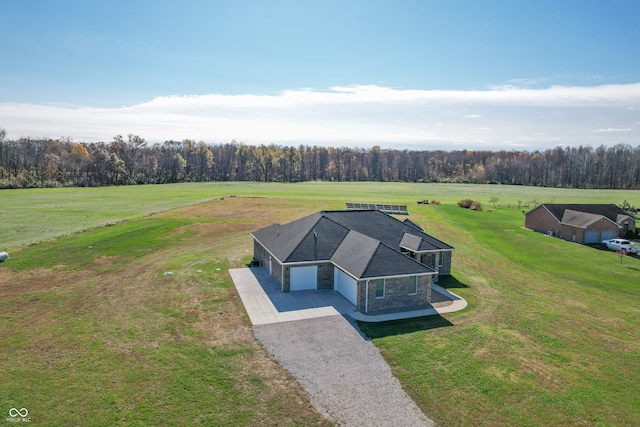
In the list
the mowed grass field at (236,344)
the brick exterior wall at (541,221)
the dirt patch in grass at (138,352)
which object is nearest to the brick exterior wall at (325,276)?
the dirt patch in grass at (138,352)

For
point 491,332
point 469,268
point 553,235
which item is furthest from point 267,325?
point 553,235

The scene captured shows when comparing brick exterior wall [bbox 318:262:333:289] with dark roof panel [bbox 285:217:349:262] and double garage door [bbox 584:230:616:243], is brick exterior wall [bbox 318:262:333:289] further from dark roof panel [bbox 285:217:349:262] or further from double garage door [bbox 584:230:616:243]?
double garage door [bbox 584:230:616:243]

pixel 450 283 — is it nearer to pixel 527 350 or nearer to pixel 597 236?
pixel 527 350

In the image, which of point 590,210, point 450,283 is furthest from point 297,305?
point 590,210

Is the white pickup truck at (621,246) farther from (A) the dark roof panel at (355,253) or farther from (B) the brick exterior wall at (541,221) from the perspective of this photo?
(A) the dark roof panel at (355,253)

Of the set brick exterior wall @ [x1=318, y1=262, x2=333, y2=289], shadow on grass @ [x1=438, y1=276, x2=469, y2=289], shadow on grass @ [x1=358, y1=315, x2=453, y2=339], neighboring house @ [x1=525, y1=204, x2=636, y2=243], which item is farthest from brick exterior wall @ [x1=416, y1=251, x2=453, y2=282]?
neighboring house @ [x1=525, y1=204, x2=636, y2=243]

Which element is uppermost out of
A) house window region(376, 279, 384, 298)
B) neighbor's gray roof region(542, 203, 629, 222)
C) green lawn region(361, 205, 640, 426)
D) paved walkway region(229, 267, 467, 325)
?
neighbor's gray roof region(542, 203, 629, 222)
